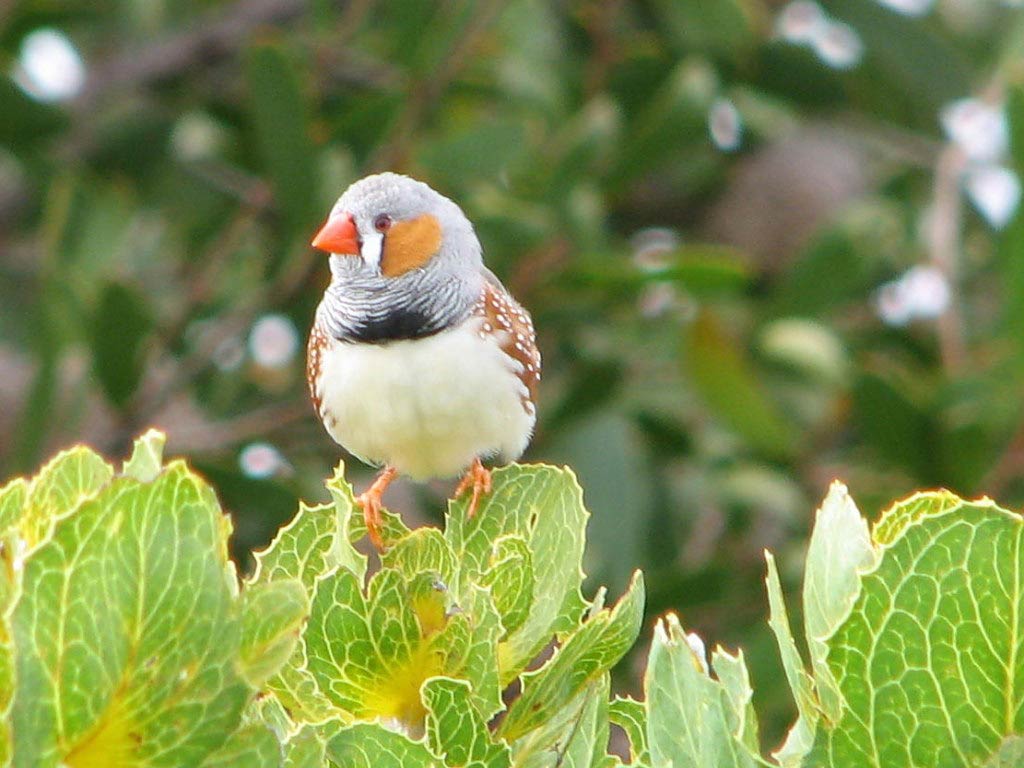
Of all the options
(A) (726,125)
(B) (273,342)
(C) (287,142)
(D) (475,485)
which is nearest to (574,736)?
(D) (475,485)

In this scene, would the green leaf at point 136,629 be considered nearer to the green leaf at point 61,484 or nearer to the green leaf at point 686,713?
the green leaf at point 61,484

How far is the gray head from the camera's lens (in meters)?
3.08

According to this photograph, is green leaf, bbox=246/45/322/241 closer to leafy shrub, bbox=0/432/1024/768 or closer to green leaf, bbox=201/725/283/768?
leafy shrub, bbox=0/432/1024/768

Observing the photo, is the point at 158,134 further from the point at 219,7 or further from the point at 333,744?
the point at 333,744

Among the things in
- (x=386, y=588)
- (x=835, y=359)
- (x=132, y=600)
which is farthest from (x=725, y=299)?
(x=132, y=600)

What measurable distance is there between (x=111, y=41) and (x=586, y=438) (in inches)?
114

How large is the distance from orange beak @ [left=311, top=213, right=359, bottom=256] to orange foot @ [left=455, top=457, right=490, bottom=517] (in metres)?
0.46

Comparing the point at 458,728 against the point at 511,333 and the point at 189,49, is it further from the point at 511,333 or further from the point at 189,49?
the point at 189,49

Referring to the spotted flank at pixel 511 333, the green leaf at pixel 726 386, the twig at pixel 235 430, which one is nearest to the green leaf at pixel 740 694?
the spotted flank at pixel 511 333

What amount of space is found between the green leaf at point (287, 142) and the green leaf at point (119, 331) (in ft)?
1.71

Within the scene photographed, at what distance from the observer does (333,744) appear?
182 cm

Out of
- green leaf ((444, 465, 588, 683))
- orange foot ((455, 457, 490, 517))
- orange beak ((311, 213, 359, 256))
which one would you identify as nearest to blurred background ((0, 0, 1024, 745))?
orange beak ((311, 213, 359, 256))

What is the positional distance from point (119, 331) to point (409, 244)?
1.94m

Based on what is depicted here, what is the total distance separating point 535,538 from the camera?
2275 mm
